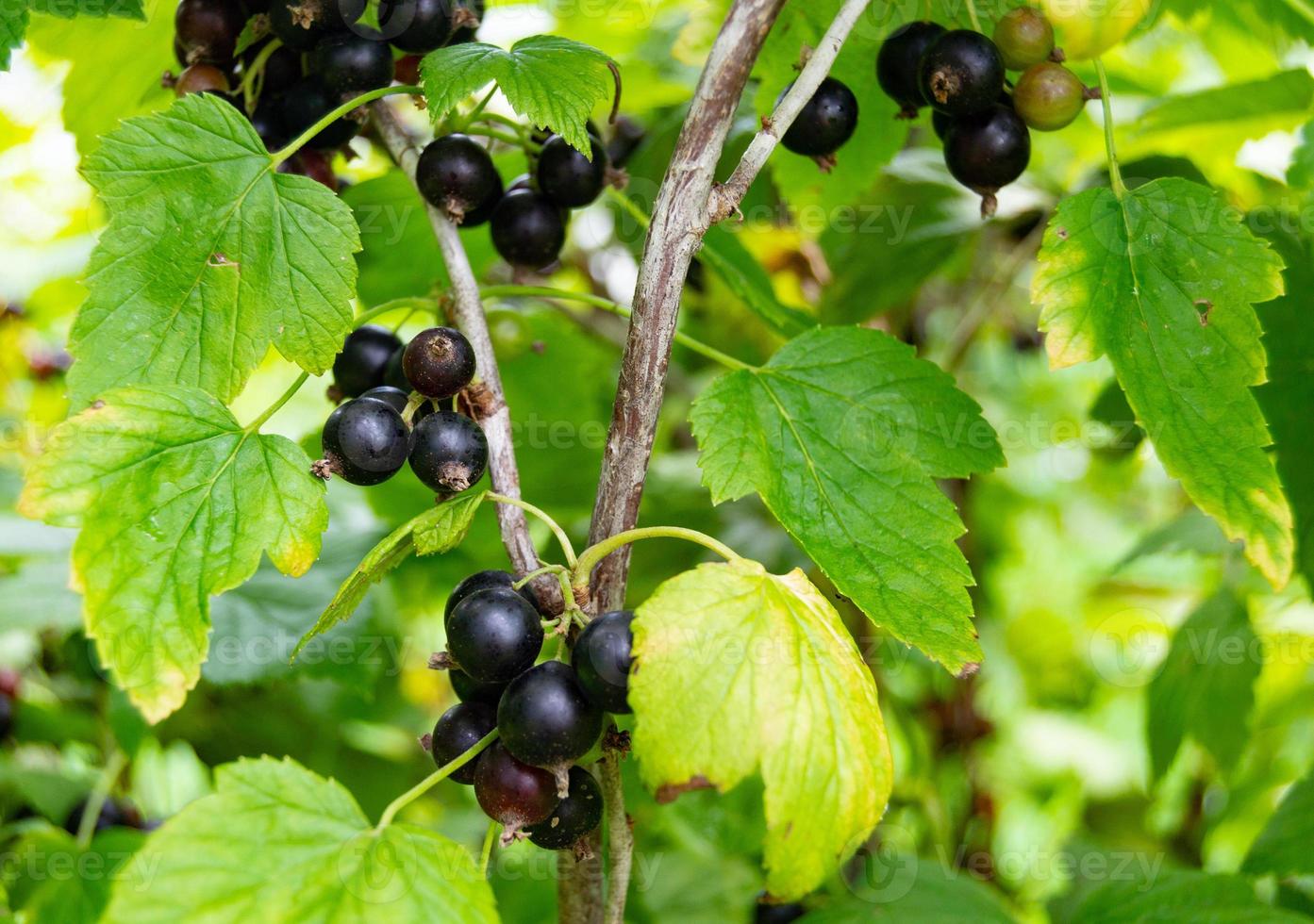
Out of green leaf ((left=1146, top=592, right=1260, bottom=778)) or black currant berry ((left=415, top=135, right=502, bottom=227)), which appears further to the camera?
green leaf ((left=1146, top=592, right=1260, bottom=778))

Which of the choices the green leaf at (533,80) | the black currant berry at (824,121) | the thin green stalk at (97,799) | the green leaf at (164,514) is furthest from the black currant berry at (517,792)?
the thin green stalk at (97,799)

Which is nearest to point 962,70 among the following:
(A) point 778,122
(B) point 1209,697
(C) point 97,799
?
(A) point 778,122

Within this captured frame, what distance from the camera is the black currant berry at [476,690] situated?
2.93 ft

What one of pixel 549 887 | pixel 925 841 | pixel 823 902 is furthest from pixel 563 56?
pixel 925 841

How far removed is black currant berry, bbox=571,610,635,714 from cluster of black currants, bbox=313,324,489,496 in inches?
7.9

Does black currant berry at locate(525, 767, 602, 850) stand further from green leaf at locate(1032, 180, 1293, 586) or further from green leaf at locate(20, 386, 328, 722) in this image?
green leaf at locate(1032, 180, 1293, 586)

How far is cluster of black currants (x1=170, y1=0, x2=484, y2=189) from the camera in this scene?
3.48 feet

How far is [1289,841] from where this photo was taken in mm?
1392

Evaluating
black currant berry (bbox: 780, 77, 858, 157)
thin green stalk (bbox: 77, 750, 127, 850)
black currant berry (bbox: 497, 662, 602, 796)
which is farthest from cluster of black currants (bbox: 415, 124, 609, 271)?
thin green stalk (bbox: 77, 750, 127, 850)

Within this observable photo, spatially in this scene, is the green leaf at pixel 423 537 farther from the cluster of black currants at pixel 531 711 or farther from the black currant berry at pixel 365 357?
the black currant berry at pixel 365 357

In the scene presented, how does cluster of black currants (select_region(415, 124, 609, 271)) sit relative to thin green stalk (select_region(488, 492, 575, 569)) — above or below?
above

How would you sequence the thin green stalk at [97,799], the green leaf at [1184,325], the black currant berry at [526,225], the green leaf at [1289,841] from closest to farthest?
the green leaf at [1184,325] → the black currant berry at [526,225] → the green leaf at [1289,841] → the thin green stalk at [97,799]

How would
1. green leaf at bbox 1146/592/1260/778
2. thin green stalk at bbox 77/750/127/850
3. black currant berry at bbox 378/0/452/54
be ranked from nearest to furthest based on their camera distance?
black currant berry at bbox 378/0/452/54, thin green stalk at bbox 77/750/127/850, green leaf at bbox 1146/592/1260/778

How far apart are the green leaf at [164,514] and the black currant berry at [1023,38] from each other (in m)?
0.84
